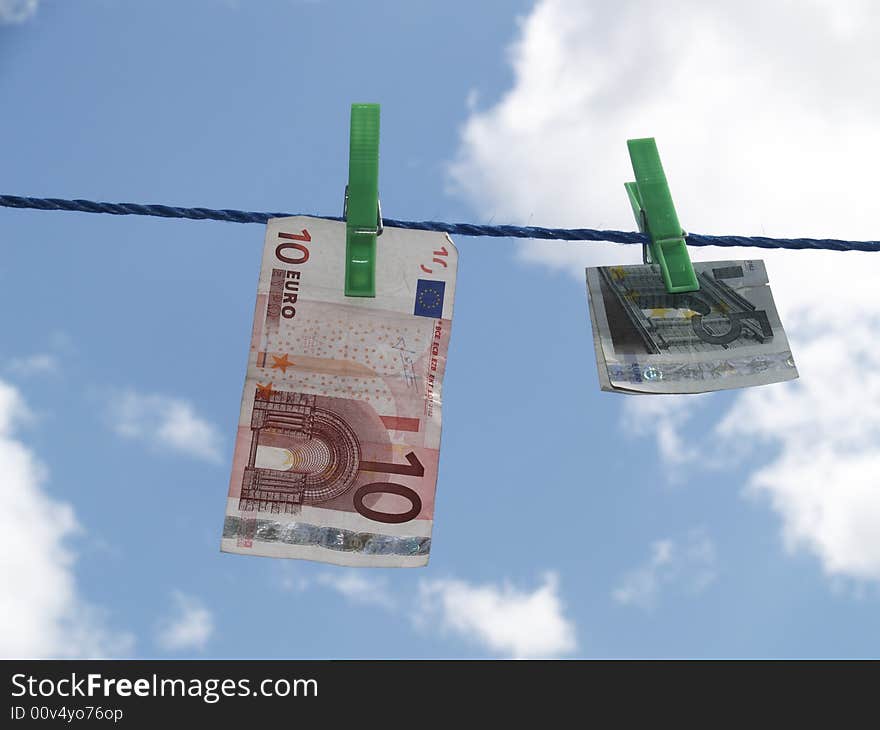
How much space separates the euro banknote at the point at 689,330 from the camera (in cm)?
450

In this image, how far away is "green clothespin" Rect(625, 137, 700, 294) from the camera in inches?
173

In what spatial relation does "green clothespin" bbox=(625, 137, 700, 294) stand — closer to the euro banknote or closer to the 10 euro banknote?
the euro banknote

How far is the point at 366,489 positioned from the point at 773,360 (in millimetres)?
1921

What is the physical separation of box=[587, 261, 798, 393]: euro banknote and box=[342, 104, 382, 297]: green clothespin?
1078mm

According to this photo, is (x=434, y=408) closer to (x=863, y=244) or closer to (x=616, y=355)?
(x=616, y=355)

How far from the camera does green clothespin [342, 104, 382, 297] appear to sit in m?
4.04

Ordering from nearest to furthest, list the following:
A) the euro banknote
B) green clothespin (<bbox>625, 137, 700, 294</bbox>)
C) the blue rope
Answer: the blue rope, green clothespin (<bbox>625, 137, 700, 294</bbox>), the euro banknote

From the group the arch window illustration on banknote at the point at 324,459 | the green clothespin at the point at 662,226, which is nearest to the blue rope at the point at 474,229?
the green clothespin at the point at 662,226

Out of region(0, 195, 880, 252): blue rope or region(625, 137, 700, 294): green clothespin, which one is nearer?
region(0, 195, 880, 252): blue rope

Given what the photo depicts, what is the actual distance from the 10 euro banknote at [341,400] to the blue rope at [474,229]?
155 mm

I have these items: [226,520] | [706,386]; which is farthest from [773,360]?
[226,520]

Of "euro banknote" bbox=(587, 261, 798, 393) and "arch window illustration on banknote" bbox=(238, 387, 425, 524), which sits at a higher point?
"euro banknote" bbox=(587, 261, 798, 393)

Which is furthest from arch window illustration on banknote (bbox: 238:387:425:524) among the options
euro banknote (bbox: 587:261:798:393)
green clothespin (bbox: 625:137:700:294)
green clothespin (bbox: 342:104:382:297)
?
green clothespin (bbox: 625:137:700:294)

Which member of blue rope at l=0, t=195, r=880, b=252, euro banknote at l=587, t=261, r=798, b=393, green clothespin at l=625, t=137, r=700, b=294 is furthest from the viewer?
euro banknote at l=587, t=261, r=798, b=393
